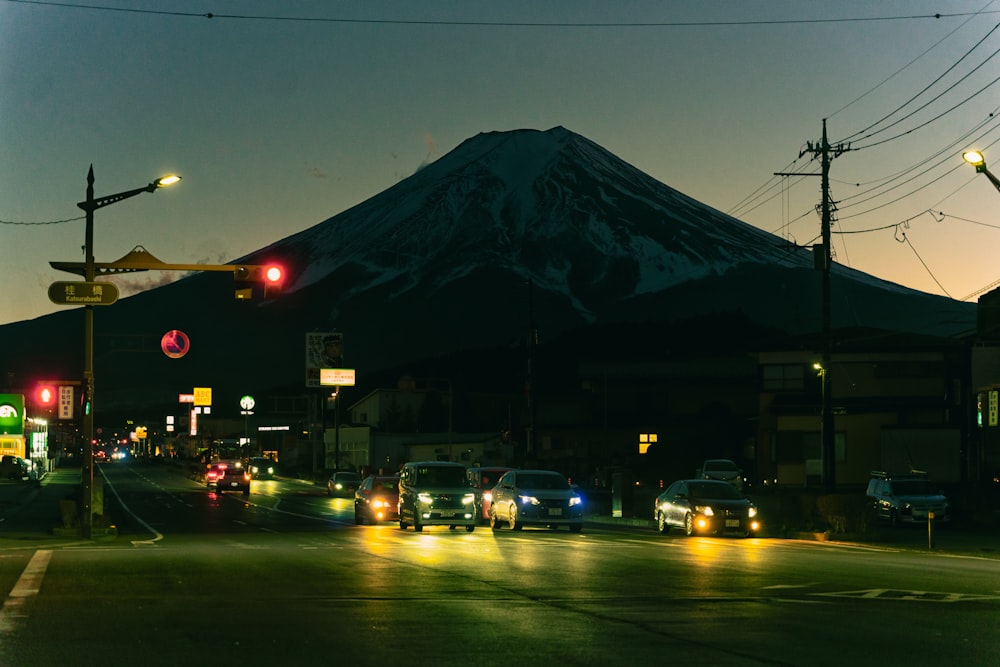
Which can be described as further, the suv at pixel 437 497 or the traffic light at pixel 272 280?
the suv at pixel 437 497

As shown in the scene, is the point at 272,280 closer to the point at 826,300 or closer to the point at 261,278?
the point at 261,278

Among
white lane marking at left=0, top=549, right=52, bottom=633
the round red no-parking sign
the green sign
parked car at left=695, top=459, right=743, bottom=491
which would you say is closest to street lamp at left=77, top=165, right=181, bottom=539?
white lane marking at left=0, top=549, right=52, bottom=633

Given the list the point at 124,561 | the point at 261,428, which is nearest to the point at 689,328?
the point at 261,428

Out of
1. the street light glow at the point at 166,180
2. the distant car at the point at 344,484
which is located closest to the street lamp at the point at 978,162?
the street light glow at the point at 166,180

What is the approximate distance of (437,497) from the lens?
35.1 metres

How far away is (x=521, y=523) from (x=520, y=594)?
61.1 feet

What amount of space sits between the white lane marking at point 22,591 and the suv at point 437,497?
12.7m

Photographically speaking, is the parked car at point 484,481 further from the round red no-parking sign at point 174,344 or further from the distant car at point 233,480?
the distant car at point 233,480

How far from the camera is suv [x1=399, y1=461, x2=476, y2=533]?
35094mm

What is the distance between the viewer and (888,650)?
11.7m

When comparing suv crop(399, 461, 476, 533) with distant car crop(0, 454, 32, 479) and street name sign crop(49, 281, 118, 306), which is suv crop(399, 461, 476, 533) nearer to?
street name sign crop(49, 281, 118, 306)

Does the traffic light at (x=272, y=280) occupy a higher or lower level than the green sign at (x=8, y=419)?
higher

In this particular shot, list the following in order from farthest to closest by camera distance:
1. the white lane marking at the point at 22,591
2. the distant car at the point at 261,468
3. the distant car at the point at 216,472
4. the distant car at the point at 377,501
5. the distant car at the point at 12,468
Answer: the distant car at the point at 261,468 < the distant car at the point at 12,468 < the distant car at the point at 216,472 < the distant car at the point at 377,501 < the white lane marking at the point at 22,591

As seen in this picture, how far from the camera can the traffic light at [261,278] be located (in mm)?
31344
